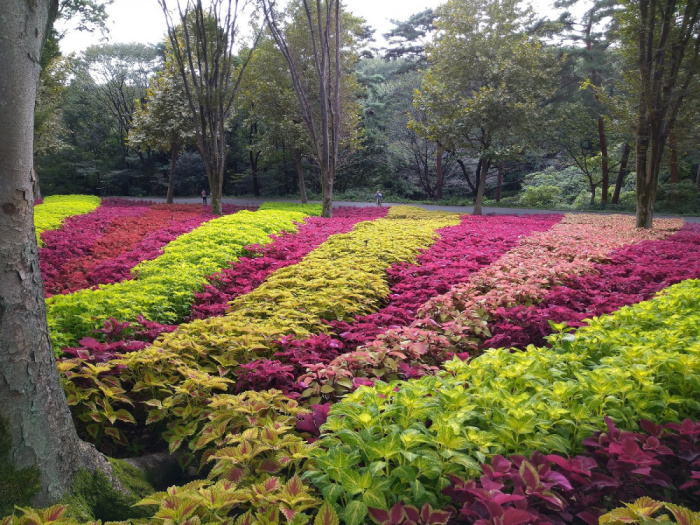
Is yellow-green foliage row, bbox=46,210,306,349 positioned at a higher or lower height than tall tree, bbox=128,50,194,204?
lower

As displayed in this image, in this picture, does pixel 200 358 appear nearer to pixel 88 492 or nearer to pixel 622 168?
pixel 88 492

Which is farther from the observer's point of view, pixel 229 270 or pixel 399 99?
pixel 399 99

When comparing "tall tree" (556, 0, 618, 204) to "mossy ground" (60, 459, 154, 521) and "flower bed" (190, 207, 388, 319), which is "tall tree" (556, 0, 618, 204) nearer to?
"flower bed" (190, 207, 388, 319)

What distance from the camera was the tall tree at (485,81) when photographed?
1661 cm

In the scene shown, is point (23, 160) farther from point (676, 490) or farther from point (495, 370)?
point (676, 490)

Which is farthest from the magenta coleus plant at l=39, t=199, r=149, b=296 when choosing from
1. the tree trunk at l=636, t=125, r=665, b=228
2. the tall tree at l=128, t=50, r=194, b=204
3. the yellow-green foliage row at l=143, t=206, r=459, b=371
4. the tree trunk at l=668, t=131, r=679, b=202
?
the tree trunk at l=668, t=131, r=679, b=202

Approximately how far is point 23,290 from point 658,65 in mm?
12786

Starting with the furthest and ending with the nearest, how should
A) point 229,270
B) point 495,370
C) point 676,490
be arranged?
1. point 229,270
2. point 495,370
3. point 676,490

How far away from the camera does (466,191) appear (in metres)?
29.3

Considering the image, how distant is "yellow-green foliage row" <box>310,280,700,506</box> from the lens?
5.54 feet

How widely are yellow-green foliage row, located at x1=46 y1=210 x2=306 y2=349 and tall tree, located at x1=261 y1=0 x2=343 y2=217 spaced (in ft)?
22.8

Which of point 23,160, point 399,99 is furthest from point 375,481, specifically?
point 399,99

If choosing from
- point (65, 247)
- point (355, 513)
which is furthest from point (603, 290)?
point (65, 247)

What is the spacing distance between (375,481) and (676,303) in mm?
3487
